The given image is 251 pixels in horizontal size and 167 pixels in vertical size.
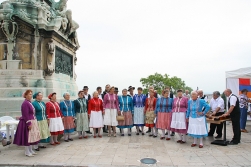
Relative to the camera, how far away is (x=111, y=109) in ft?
28.0

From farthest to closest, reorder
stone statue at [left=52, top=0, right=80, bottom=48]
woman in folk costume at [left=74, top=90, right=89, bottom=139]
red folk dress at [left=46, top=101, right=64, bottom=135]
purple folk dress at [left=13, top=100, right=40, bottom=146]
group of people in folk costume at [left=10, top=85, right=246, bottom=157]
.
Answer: stone statue at [left=52, top=0, right=80, bottom=48]
woman in folk costume at [left=74, top=90, right=89, bottom=139]
red folk dress at [left=46, top=101, right=64, bottom=135]
group of people in folk costume at [left=10, top=85, right=246, bottom=157]
purple folk dress at [left=13, top=100, right=40, bottom=146]

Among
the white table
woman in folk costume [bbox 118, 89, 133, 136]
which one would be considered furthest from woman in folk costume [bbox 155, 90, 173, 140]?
the white table

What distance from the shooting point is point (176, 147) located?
682 centimetres

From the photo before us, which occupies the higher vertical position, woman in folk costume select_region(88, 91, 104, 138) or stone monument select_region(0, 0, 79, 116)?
stone monument select_region(0, 0, 79, 116)

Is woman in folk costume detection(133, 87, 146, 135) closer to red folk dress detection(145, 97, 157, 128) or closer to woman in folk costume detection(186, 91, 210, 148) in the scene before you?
red folk dress detection(145, 97, 157, 128)

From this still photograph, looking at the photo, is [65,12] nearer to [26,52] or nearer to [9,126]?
[26,52]

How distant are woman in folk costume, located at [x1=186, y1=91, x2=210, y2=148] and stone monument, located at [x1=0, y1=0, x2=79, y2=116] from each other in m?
5.34

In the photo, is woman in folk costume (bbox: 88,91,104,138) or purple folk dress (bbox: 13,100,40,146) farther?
woman in folk costume (bbox: 88,91,104,138)

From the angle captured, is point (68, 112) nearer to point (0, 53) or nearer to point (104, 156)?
point (104, 156)

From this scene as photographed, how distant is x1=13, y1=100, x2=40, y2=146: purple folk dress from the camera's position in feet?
19.4

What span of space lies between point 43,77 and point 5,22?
8.00ft

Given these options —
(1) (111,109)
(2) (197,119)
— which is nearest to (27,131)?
(1) (111,109)

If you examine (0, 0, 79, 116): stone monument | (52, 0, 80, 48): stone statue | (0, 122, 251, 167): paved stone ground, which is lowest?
(0, 122, 251, 167): paved stone ground

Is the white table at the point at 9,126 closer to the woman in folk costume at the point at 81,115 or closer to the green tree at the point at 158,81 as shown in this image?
the woman in folk costume at the point at 81,115
